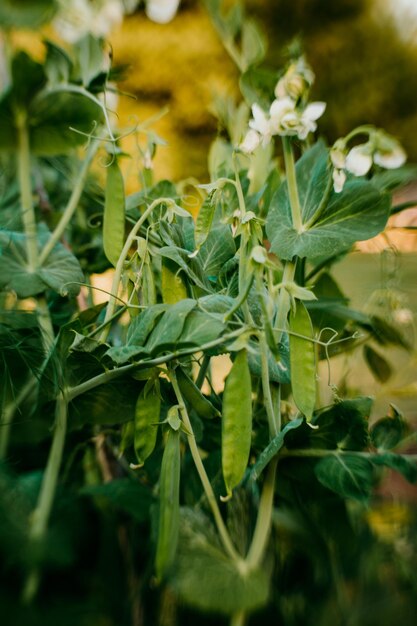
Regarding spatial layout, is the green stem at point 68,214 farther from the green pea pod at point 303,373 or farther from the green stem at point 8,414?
the green pea pod at point 303,373

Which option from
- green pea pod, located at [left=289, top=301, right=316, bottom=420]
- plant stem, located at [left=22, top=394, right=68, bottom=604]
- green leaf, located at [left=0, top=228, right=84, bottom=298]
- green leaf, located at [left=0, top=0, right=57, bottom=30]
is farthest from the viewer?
green leaf, located at [left=0, top=0, right=57, bottom=30]

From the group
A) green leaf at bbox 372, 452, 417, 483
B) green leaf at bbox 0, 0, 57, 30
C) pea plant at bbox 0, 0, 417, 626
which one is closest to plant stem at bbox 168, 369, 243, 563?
pea plant at bbox 0, 0, 417, 626

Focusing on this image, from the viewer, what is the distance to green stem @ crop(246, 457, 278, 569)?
34 cm

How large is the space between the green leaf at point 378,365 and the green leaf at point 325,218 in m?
0.25

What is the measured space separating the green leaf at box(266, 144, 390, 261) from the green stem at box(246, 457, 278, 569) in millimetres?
152

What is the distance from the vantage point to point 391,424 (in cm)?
47

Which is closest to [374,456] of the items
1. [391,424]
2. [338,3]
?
[391,424]

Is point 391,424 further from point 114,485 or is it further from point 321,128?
point 321,128

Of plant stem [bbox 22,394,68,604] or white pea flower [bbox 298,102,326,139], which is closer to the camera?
plant stem [bbox 22,394,68,604]

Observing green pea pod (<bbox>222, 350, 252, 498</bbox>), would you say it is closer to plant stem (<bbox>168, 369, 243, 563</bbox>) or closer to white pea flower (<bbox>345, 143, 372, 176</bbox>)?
plant stem (<bbox>168, 369, 243, 563</bbox>)

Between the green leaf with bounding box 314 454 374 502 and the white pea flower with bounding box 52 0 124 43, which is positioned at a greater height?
the white pea flower with bounding box 52 0 124 43

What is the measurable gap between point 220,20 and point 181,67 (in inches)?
186

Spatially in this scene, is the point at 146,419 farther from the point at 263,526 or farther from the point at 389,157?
the point at 389,157

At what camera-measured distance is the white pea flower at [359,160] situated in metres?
0.43
